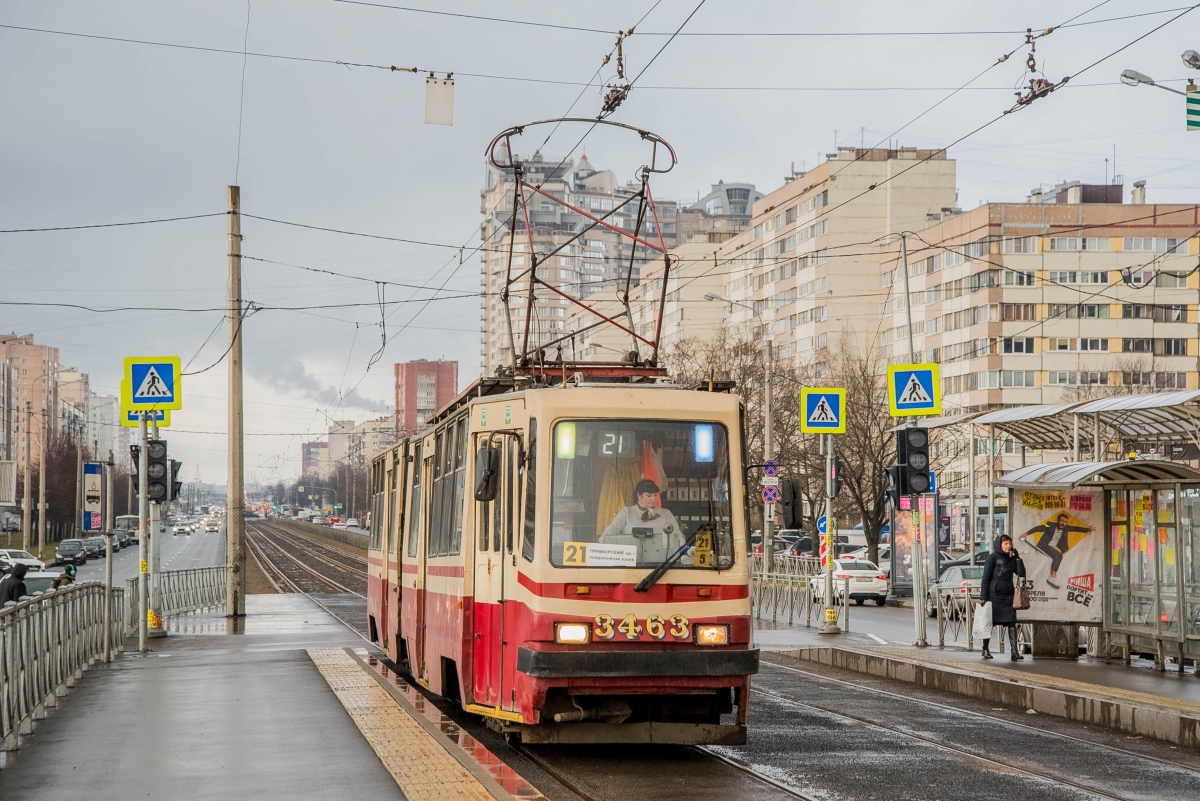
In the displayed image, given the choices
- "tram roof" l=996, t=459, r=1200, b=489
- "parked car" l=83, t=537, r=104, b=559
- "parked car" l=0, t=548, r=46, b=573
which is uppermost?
"tram roof" l=996, t=459, r=1200, b=489

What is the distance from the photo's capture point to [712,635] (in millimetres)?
11156

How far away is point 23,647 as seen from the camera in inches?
523

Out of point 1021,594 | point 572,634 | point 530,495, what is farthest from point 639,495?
point 1021,594

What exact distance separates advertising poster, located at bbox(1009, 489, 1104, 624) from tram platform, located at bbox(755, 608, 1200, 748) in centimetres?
67

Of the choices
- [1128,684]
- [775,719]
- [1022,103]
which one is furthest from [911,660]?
[1022,103]

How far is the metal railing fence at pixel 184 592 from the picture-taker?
2625 cm

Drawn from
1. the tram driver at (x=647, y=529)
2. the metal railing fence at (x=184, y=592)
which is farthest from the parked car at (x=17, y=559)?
the tram driver at (x=647, y=529)

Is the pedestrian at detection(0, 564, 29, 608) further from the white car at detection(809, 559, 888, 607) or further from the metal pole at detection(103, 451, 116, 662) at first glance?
the white car at detection(809, 559, 888, 607)

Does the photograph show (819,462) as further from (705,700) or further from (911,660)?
(705,700)

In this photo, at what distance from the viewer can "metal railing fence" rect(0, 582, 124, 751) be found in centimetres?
1212

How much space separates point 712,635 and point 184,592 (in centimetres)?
2564

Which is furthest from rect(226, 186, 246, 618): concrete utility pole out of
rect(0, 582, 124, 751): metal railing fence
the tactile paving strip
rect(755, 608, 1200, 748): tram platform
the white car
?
the white car

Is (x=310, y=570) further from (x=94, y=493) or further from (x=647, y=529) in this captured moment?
(x=647, y=529)

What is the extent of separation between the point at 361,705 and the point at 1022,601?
30.7 ft
